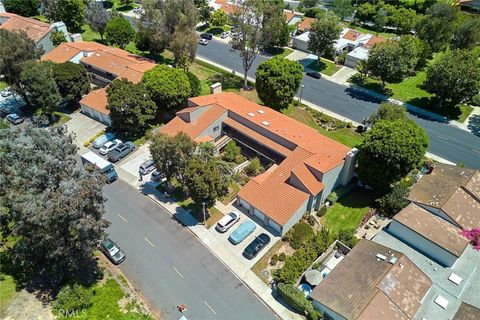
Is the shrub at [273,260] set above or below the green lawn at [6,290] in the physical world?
below

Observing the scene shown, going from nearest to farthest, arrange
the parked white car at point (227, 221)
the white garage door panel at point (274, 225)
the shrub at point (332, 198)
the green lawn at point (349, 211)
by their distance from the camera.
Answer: the white garage door panel at point (274, 225), the parked white car at point (227, 221), the green lawn at point (349, 211), the shrub at point (332, 198)

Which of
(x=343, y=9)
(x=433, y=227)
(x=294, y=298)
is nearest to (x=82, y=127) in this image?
(x=294, y=298)

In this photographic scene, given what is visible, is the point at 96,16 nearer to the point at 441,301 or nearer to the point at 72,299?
the point at 72,299

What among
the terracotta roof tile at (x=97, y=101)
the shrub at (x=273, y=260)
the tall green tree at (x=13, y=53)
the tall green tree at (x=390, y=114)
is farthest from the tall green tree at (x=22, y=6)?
the shrub at (x=273, y=260)

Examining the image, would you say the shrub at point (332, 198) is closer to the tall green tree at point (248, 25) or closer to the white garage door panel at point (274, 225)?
the white garage door panel at point (274, 225)

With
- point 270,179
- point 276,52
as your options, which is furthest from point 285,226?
point 276,52

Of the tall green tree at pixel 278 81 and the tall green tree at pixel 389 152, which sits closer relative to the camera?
the tall green tree at pixel 389 152
